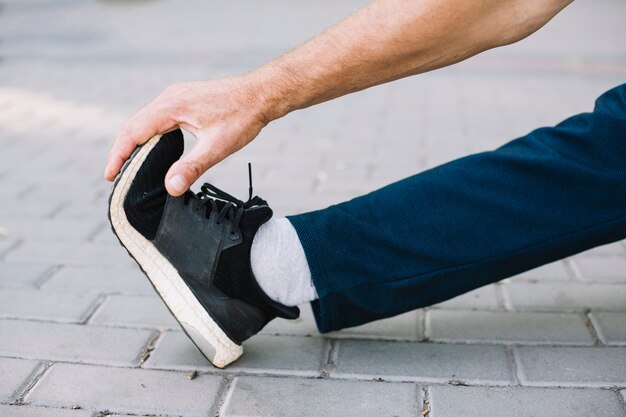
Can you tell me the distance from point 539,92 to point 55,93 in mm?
3048

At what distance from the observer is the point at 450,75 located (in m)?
5.52

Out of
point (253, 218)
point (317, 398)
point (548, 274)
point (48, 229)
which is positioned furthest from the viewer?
point (48, 229)

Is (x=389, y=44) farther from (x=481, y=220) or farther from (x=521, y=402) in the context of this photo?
(x=521, y=402)

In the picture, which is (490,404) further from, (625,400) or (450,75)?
(450,75)

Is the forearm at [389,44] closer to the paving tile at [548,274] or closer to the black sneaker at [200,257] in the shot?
the black sneaker at [200,257]

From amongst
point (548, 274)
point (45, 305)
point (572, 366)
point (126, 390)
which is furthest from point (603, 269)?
point (45, 305)

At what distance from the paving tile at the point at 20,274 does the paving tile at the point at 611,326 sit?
5.32 feet

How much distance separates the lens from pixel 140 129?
5.74ft

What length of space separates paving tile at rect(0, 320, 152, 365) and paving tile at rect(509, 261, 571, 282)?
1130 mm

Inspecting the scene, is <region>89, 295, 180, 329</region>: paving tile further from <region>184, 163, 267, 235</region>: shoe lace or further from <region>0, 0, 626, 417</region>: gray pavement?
<region>184, 163, 267, 235</region>: shoe lace

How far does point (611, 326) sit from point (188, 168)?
1168mm

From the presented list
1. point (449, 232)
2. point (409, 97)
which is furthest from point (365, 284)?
point (409, 97)

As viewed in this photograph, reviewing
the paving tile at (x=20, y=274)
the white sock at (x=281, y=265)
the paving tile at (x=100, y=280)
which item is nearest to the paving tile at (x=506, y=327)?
the white sock at (x=281, y=265)

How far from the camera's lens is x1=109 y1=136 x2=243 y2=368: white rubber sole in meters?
1.85
